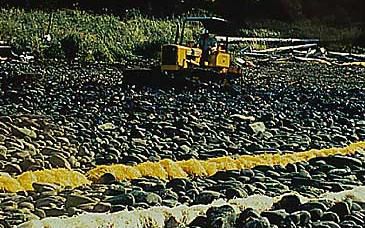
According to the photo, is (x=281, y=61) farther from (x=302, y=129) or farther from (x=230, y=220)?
(x=230, y=220)

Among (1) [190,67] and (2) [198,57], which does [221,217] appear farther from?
(2) [198,57]

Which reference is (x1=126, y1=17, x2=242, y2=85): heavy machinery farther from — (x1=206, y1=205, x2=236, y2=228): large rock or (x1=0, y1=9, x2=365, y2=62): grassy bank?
(x1=206, y1=205, x2=236, y2=228): large rock

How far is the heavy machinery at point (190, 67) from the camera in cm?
1387

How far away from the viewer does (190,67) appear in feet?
46.9

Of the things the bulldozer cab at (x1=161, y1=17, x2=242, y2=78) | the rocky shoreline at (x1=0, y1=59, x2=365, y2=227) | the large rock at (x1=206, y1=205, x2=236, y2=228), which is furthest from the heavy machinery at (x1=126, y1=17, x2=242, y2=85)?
the large rock at (x1=206, y1=205, x2=236, y2=228)

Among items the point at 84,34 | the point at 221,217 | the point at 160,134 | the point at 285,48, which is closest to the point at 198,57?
the point at 160,134

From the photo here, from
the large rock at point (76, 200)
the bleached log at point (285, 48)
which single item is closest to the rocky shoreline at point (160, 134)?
the large rock at point (76, 200)

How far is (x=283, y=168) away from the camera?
21.8ft

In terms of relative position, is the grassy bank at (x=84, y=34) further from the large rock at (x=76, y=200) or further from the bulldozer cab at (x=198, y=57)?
the large rock at (x=76, y=200)

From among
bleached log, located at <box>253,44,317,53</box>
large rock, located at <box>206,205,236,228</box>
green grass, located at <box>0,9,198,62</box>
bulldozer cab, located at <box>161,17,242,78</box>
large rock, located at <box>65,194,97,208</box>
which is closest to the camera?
large rock, located at <box>206,205,236,228</box>

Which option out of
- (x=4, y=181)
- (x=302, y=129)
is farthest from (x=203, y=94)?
(x=4, y=181)

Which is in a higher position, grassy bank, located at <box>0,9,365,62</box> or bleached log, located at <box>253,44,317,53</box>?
grassy bank, located at <box>0,9,365,62</box>

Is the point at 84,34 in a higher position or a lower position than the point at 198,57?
lower

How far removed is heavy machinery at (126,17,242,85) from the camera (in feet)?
45.5
